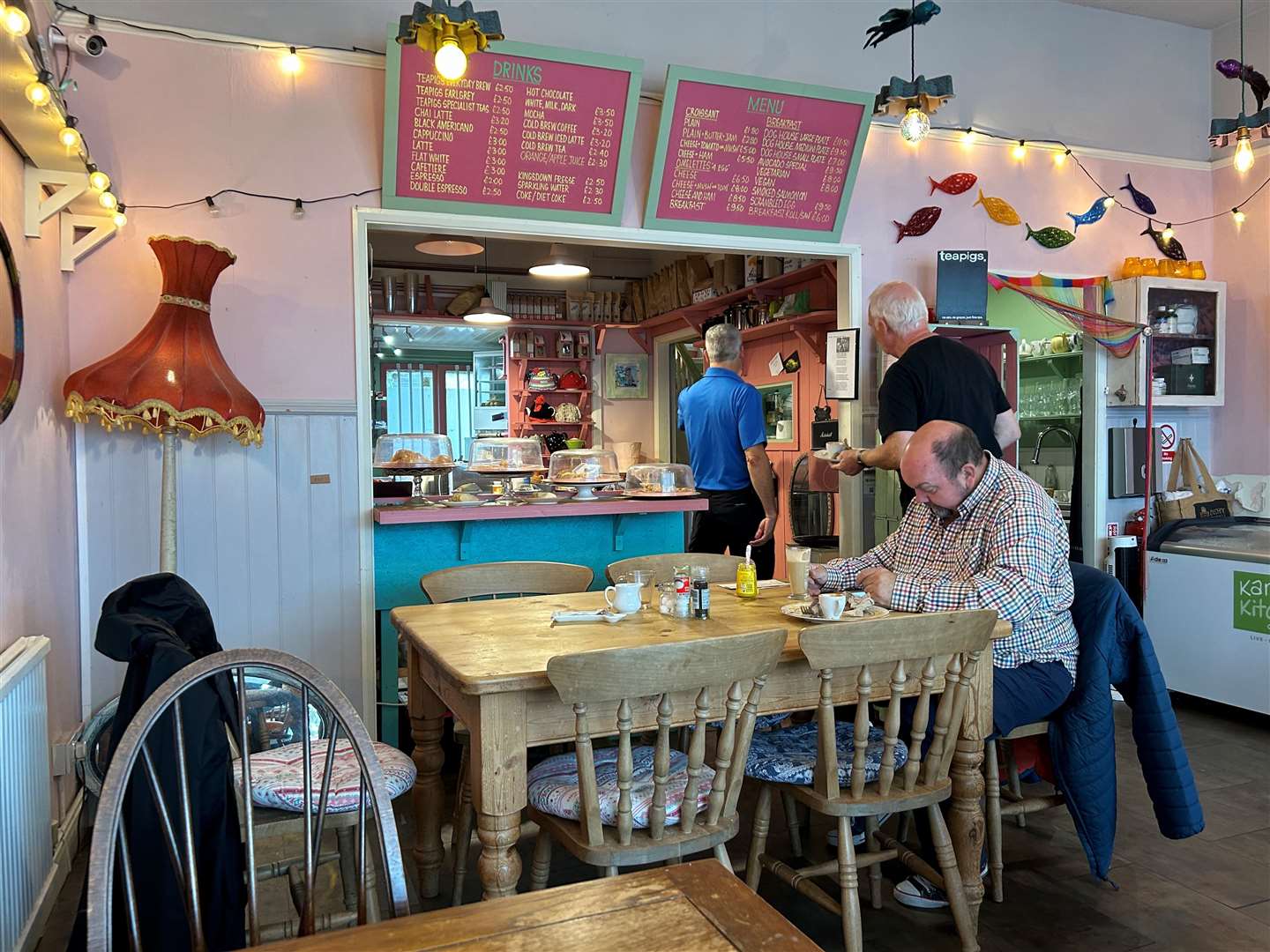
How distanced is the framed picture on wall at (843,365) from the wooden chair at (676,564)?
156 cm

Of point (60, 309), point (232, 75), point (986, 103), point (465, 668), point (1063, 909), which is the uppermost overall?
point (986, 103)

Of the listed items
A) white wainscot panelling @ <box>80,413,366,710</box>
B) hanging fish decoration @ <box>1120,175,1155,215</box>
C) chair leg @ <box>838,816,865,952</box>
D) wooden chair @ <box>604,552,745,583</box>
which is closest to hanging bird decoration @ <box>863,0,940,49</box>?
hanging fish decoration @ <box>1120,175,1155,215</box>

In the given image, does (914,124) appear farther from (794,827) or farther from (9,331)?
(9,331)

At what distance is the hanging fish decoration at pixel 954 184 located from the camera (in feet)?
15.8

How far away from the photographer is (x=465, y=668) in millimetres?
2070

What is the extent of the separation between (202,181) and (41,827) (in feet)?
7.63

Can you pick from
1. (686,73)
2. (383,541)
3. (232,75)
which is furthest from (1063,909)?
(232,75)

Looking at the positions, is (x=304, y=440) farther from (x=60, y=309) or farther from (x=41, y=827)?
(x=41, y=827)

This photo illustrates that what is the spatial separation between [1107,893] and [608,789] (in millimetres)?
1614

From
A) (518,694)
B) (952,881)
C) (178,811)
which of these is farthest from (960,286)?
(178,811)

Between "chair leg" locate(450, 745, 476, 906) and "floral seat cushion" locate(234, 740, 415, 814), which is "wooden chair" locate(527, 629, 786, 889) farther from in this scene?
"chair leg" locate(450, 745, 476, 906)

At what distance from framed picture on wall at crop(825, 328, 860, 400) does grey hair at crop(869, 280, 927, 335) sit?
88cm

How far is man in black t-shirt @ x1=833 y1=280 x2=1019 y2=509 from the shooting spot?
3.53 meters

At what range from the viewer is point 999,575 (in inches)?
99.4
